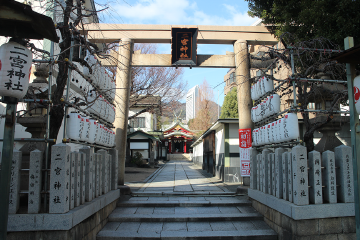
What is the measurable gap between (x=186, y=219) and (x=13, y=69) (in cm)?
539

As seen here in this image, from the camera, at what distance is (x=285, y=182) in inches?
236

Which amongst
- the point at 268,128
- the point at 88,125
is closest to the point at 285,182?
the point at 268,128

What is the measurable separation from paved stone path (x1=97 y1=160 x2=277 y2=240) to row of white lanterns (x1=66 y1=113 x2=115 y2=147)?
88.0 inches

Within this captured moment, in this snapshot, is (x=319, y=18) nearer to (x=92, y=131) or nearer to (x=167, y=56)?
(x=167, y=56)

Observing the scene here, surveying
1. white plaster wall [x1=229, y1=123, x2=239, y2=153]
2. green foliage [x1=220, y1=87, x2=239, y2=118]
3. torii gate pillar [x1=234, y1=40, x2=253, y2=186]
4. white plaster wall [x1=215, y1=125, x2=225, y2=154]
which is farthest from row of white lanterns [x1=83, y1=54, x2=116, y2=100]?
green foliage [x1=220, y1=87, x2=239, y2=118]

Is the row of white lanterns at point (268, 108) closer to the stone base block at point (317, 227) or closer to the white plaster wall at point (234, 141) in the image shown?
the stone base block at point (317, 227)

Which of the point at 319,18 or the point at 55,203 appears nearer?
the point at 55,203

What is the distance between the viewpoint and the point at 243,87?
10.5 meters

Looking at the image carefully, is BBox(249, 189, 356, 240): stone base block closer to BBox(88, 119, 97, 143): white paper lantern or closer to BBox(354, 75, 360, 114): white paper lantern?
BBox(354, 75, 360, 114): white paper lantern

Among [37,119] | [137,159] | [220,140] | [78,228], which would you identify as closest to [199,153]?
[137,159]

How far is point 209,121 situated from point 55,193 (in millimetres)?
37811

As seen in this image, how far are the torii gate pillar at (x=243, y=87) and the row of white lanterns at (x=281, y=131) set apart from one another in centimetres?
207

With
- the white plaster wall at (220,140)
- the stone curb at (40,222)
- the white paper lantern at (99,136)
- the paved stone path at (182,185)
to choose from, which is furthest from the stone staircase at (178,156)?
the stone curb at (40,222)

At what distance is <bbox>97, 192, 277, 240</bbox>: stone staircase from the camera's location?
240 inches
